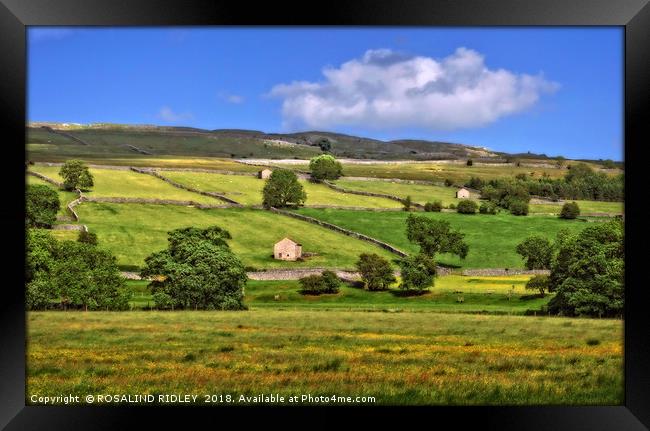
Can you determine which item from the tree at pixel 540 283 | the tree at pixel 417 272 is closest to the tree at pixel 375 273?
→ the tree at pixel 417 272

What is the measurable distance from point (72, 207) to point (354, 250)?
565 inches

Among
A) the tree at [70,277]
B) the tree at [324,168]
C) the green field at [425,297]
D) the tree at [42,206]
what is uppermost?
the tree at [324,168]

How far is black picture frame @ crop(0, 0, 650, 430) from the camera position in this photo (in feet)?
32.6

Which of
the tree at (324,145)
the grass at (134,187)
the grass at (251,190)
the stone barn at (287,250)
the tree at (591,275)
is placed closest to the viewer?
the tree at (591,275)

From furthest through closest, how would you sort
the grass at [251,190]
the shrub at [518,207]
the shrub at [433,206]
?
the shrub at [433,206]
the grass at [251,190]
the shrub at [518,207]

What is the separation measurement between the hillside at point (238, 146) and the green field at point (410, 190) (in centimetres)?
199

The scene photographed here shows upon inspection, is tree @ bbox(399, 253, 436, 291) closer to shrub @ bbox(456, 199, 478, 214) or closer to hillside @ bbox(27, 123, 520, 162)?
hillside @ bbox(27, 123, 520, 162)

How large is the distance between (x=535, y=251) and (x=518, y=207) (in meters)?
9.07

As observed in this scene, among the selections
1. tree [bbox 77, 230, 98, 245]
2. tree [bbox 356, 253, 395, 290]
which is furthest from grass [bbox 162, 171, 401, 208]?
tree [bbox 77, 230, 98, 245]

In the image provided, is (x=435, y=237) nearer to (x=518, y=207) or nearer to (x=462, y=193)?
(x=518, y=207)

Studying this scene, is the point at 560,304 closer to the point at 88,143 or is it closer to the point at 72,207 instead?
the point at 72,207

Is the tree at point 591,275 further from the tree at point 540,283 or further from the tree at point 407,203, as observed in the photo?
the tree at point 407,203

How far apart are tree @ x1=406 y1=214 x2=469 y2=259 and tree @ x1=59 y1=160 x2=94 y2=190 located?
17.2 metres

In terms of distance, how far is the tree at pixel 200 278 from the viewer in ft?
67.3
